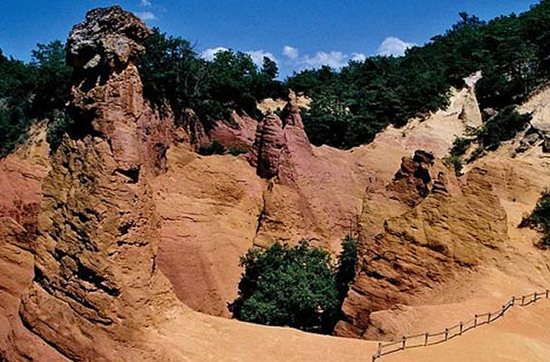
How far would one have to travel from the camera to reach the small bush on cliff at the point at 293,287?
17594 millimetres

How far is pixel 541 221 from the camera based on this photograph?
16.5 metres

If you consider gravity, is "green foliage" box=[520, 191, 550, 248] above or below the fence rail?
above

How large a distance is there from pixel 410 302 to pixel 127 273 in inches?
282

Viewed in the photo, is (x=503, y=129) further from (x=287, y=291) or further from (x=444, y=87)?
(x=287, y=291)

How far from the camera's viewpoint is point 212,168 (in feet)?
77.0

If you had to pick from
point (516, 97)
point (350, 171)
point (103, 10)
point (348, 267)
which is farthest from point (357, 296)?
point (516, 97)

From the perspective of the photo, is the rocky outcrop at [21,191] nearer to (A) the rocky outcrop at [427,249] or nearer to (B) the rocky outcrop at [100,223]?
(B) the rocky outcrop at [100,223]

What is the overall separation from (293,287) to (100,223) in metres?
8.63

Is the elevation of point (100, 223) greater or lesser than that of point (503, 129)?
lesser

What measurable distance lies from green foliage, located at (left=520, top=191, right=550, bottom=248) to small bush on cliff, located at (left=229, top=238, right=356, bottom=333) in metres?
5.83

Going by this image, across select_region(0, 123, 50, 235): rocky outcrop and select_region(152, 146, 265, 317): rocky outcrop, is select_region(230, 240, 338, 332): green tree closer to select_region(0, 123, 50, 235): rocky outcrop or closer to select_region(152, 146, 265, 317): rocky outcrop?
select_region(152, 146, 265, 317): rocky outcrop

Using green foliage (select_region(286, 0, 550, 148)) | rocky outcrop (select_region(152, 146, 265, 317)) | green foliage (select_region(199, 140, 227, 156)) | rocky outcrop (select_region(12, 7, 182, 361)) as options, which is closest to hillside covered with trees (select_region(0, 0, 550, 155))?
green foliage (select_region(286, 0, 550, 148))

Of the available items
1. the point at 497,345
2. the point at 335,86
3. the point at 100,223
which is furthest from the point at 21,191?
the point at 335,86

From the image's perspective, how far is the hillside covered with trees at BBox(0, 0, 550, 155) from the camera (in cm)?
4056
